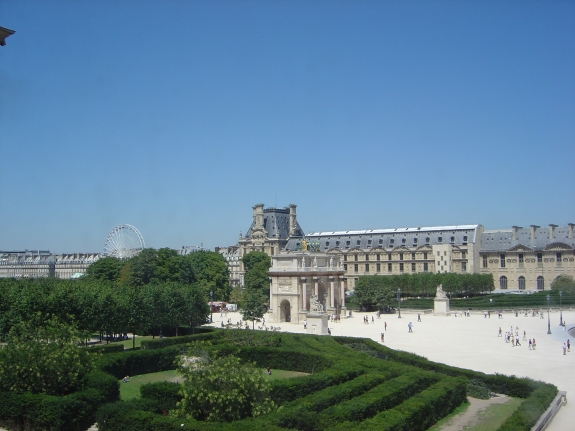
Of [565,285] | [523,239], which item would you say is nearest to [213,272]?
[565,285]

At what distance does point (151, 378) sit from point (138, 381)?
1.27m

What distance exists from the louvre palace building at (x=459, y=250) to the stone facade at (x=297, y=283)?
2354 centimetres

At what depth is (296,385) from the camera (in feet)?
89.8

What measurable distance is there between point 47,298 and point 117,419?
2864 centimetres

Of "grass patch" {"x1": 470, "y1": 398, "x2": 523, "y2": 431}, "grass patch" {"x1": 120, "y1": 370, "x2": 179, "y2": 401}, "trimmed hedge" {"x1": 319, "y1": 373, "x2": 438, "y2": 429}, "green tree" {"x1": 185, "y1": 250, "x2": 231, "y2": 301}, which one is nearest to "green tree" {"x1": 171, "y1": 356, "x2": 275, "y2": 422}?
"trimmed hedge" {"x1": 319, "y1": 373, "x2": 438, "y2": 429}

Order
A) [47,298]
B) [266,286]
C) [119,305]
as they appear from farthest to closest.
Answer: [266,286], [119,305], [47,298]

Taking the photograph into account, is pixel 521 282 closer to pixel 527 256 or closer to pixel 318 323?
pixel 527 256

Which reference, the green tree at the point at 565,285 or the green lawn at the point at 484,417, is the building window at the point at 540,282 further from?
the green lawn at the point at 484,417

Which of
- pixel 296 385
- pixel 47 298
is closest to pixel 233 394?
pixel 296 385

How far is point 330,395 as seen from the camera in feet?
84.2

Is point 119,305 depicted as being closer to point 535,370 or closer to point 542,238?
point 535,370

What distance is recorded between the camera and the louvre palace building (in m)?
109

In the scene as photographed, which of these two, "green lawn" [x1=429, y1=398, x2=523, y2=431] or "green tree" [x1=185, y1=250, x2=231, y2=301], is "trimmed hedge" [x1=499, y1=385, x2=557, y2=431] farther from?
"green tree" [x1=185, y1=250, x2=231, y2=301]

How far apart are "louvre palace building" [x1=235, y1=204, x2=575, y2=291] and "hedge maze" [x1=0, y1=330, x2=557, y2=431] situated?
64131mm
